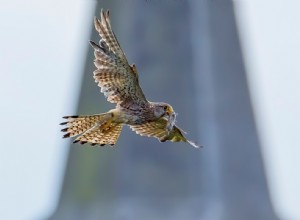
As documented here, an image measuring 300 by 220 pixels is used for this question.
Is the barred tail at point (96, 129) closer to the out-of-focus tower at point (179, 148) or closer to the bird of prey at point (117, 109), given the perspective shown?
the bird of prey at point (117, 109)

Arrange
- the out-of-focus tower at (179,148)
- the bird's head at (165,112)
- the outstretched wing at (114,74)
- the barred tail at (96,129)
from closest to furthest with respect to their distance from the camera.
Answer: the bird's head at (165,112) → the outstretched wing at (114,74) → the barred tail at (96,129) → the out-of-focus tower at (179,148)

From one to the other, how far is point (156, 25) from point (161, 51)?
0.57m

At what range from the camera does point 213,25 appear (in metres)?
18.0

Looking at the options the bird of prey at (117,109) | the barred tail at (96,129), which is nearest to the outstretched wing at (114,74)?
the bird of prey at (117,109)

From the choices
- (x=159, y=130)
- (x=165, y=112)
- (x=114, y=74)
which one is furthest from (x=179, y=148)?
(x=165, y=112)

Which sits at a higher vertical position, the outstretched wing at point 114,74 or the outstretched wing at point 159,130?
the outstretched wing at point 114,74

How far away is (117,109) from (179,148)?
1214 cm

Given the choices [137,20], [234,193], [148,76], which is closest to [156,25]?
[137,20]

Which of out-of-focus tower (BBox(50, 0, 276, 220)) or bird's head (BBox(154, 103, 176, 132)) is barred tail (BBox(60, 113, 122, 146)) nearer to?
bird's head (BBox(154, 103, 176, 132))

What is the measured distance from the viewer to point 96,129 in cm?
508

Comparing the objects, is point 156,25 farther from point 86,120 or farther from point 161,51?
point 86,120

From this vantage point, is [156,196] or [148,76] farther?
[156,196]

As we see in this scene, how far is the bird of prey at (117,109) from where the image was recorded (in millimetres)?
4840

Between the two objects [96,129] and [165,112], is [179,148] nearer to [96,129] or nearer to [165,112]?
[96,129]
